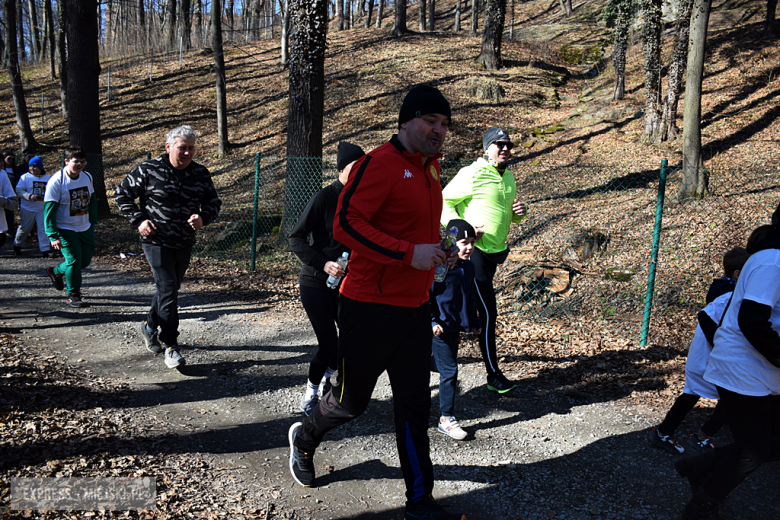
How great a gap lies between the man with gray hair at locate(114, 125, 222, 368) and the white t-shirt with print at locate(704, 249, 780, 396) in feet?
Answer: 13.5

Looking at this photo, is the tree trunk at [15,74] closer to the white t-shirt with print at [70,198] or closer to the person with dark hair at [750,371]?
the white t-shirt with print at [70,198]

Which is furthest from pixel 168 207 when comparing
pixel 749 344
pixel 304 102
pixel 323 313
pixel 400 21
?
pixel 400 21

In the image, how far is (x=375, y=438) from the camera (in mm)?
3934

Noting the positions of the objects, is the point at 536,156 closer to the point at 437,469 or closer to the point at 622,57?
the point at 622,57

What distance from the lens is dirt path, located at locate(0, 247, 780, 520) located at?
321 centimetres

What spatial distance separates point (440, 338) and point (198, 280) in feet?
19.9

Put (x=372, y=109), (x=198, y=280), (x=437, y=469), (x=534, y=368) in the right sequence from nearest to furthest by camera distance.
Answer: (x=437, y=469) → (x=534, y=368) → (x=198, y=280) → (x=372, y=109)

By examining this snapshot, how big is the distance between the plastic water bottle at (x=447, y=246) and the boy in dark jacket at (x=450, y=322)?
288 mm

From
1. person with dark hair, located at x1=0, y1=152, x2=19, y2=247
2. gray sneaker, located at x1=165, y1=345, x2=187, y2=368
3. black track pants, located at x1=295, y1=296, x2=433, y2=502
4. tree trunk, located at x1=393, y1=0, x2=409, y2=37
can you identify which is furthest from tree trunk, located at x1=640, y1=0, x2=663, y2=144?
tree trunk, located at x1=393, y1=0, x2=409, y2=37

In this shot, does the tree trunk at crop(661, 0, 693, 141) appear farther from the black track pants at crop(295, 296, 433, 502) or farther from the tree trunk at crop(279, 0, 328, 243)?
the black track pants at crop(295, 296, 433, 502)

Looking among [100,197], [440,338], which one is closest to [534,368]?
[440,338]

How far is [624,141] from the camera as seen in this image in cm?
1447

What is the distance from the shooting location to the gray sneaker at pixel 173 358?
491cm

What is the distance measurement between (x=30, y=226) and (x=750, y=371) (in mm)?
11665
